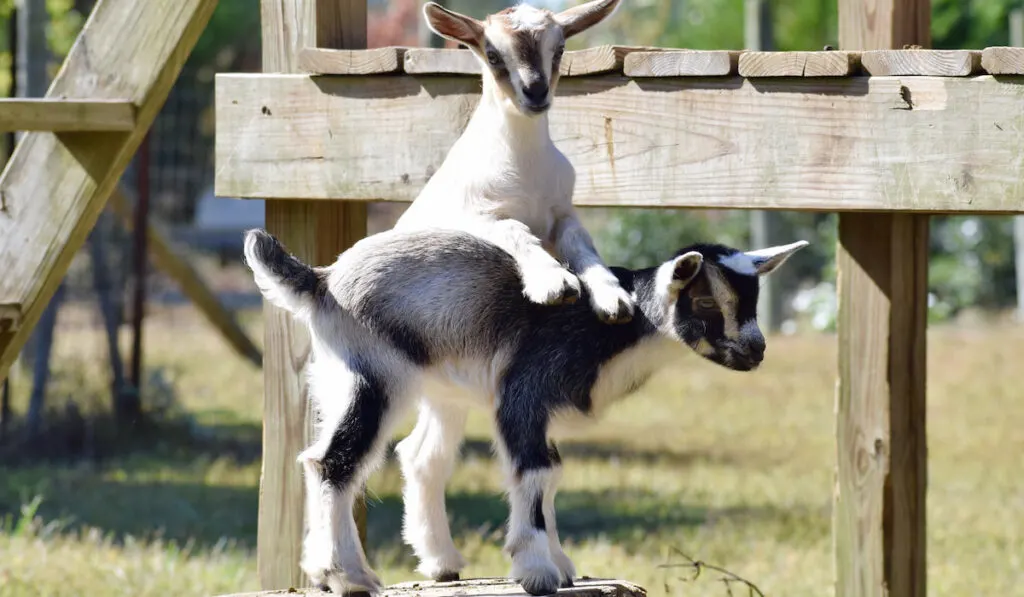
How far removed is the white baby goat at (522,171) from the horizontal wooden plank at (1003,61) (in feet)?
3.17

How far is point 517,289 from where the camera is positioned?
3.16 m

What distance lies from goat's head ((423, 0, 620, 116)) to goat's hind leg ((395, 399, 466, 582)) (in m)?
0.84

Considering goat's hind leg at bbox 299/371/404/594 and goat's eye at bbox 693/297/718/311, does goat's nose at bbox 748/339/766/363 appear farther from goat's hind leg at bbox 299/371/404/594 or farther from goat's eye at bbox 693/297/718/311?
goat's hind leg at bbox 299/371/404/594

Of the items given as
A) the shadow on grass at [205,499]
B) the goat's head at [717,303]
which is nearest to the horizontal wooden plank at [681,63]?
the goat's head at [717,303]

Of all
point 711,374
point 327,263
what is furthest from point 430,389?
point 711,374

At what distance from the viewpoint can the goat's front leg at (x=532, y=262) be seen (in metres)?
2.95

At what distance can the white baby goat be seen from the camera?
9.96 feet

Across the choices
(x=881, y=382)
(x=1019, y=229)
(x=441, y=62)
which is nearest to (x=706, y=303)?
(x=881, y=382)

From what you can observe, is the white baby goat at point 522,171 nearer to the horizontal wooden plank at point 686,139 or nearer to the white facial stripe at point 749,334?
the white facial stripe at point 749,334

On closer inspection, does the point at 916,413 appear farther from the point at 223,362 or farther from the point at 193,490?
the point at 223,362

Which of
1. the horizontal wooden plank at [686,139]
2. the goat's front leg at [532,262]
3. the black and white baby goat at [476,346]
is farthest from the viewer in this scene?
the horizontal wooden plank at [686,139]

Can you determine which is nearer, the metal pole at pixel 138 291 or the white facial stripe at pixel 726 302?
the white facial stripe at pixel 726 302

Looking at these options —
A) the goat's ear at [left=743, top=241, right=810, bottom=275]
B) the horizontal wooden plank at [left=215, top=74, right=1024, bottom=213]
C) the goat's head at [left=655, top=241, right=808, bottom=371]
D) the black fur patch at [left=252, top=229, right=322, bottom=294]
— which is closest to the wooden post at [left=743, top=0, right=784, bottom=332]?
the horizontal wooden plank at [left=215, top=74, right=1024, bottom=213]

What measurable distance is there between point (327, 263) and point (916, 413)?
1772mm
